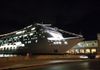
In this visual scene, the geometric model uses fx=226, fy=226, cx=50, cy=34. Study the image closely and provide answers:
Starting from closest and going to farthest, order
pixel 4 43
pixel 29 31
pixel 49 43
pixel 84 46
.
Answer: pixel 49 43 → pixel 29 31 → pixel 84 46 → pixel 4 43

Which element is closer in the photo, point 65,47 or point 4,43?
point 65,47

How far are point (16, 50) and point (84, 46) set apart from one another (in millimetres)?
31305

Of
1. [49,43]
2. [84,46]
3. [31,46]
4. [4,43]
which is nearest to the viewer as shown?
[49,43]

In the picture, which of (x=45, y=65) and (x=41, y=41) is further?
(x=41, y=41)

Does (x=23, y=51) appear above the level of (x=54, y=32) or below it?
below

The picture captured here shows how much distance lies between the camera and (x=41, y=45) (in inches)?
3241

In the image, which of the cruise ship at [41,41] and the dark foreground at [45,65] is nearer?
the dark foreground at [45,65]

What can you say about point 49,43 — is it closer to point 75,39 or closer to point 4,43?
point 75,39

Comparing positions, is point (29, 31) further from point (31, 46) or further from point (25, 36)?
point (31, 46)

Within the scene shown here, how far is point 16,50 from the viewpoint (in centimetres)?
10119

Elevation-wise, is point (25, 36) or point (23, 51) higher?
point (25, 36)

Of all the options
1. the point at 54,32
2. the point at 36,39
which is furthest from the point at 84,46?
the point at 36,39

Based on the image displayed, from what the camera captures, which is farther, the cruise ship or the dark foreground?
the cruise ship

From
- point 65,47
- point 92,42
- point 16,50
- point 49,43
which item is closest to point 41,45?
point 49,43
